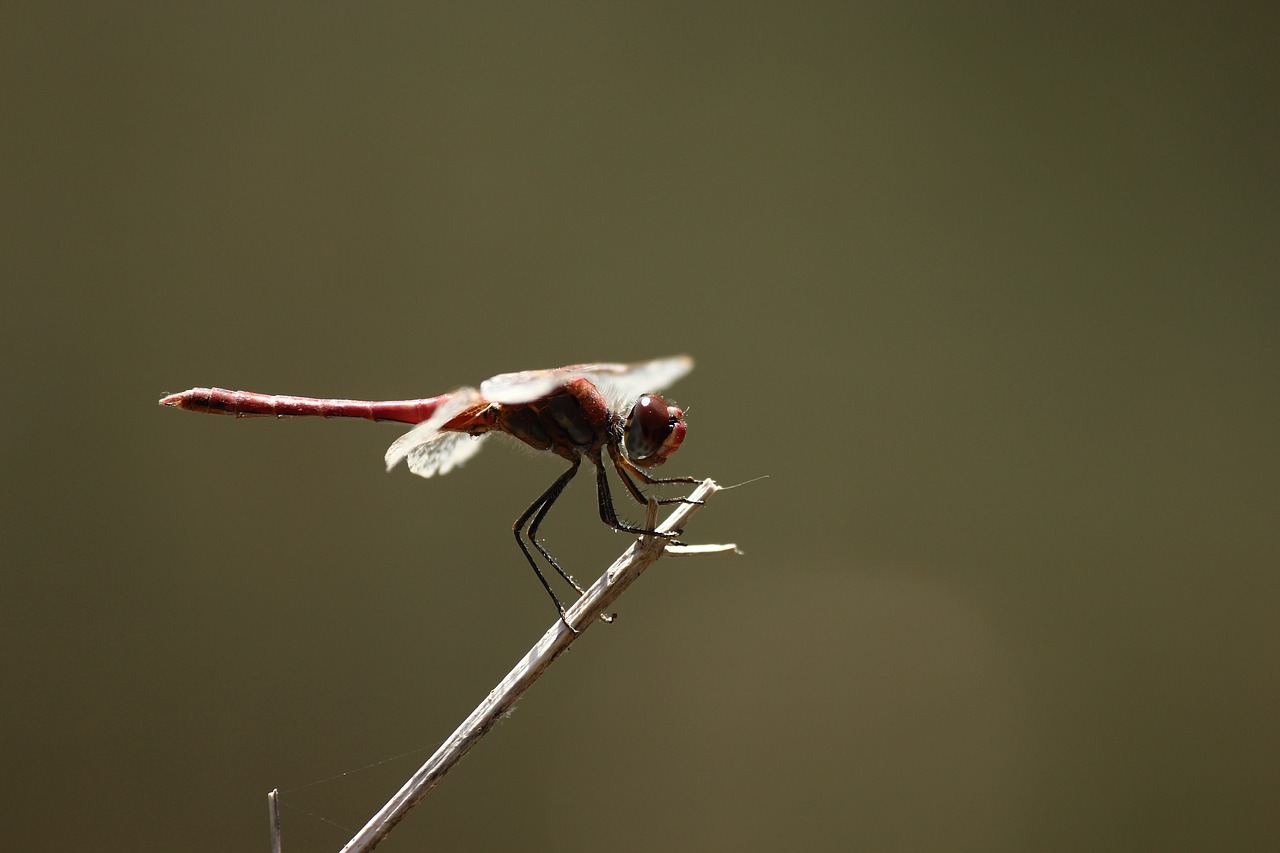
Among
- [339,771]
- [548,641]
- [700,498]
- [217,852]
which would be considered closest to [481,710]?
[548,641]

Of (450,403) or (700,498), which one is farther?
(450,403)

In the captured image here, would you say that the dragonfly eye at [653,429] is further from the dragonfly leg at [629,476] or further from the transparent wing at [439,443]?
the transparent wing at [439,443]

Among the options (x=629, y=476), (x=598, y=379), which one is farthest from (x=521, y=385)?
(x=629, y=476)

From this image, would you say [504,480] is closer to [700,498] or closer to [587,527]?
[587,527]

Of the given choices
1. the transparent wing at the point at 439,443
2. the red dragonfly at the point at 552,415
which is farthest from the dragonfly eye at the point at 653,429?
the transparent wing at the point at 439,443

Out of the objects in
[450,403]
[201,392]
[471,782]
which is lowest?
[471,782]

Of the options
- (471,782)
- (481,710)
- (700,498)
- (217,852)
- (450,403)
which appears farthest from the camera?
(471,782)

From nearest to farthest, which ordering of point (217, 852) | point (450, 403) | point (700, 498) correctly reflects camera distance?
point (700, 498)
point (450, 403)
point (217, 852)

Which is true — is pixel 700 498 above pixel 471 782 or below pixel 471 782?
above
